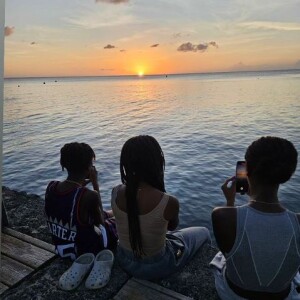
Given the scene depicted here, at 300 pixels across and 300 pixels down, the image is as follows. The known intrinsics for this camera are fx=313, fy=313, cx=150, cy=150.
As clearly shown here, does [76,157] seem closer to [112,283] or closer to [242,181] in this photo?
[112,283]

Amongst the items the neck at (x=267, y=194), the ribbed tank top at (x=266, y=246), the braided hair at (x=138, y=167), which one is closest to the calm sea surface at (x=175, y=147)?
the braided hair at (x=138, y=167)

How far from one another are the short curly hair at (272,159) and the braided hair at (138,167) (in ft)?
3.56

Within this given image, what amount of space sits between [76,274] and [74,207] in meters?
0.78

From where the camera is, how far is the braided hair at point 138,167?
3.36 m

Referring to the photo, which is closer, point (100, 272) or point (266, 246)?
point (266, 246)

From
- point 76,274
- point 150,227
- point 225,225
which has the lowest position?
point 76,274

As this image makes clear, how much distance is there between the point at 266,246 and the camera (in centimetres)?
266

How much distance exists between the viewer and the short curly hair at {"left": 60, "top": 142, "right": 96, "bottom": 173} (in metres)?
3.84

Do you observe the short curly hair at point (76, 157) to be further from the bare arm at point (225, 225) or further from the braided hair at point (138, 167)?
the bare arm at point (225, 225)

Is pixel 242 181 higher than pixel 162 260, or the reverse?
pixel 242 181

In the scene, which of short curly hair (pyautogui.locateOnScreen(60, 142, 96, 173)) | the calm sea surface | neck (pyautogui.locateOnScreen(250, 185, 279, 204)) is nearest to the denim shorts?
short curly hair (pyautogui.locateOnScreen(60, 142, 96, 173))

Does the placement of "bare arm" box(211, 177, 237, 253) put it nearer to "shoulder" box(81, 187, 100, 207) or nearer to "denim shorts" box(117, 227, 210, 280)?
"denim shorts" box(117, 227, 210, 280)

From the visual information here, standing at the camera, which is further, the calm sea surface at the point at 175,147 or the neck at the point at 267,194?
the calm sea surface at the point at 175,147

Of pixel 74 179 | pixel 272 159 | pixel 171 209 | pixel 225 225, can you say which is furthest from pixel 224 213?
pixel 74 179
